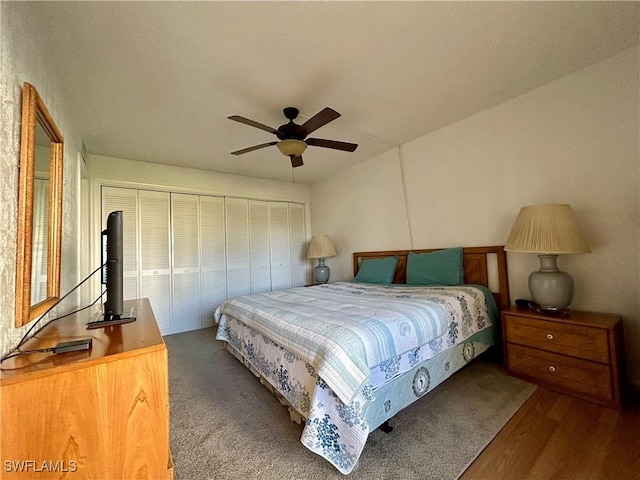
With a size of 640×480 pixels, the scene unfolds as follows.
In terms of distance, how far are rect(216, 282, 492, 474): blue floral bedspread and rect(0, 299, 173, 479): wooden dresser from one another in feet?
2.39

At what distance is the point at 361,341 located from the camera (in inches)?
55.4

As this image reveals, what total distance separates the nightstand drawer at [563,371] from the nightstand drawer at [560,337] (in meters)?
0.05

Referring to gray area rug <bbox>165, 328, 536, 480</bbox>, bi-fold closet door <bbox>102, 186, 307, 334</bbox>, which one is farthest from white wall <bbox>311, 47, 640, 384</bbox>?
bi-fold closet door <bbox>102, 186, 307, 334</bbox>

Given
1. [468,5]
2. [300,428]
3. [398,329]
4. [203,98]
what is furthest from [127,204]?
[468,5]

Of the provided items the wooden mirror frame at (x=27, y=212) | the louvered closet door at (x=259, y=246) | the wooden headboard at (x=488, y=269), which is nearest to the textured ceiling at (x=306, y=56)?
the wooden mirror frame at (x=27, y=212)

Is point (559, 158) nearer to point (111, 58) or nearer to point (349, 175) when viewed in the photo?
point (349, 175)

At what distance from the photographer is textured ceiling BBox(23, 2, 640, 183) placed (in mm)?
1475

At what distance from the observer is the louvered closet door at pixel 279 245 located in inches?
185

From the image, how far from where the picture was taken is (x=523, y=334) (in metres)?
2.04

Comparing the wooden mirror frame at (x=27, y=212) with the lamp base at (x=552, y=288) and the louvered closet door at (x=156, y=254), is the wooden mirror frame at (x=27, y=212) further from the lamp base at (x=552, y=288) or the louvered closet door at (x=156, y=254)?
the lamp base at (x=552, y=288)

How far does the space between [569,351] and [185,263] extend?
429cm

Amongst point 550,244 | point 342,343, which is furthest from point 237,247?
point 550,244

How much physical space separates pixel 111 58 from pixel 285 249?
11.4 feet

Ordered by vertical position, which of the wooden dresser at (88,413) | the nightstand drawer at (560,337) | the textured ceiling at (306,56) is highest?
the textured ceiling at (306,56)
